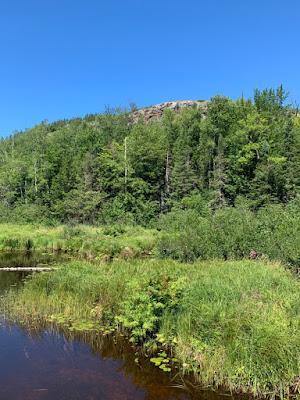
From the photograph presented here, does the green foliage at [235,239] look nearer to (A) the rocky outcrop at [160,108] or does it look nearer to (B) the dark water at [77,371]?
(B) the dark water at [77,371]

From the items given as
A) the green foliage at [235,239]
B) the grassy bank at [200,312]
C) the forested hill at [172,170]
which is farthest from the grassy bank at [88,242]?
the forested hill at [172,170]

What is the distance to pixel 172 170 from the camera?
194 feet

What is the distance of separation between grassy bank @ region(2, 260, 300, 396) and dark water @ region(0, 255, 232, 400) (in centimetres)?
43

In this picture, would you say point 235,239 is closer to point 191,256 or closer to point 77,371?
point 191,256

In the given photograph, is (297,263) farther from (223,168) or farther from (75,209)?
(75,209)

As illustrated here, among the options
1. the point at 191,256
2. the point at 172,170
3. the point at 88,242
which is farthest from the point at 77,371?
the point at 172,170

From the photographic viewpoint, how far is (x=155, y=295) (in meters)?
10.2

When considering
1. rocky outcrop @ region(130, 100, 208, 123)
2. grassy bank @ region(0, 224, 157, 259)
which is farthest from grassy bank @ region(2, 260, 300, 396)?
rocky outcrop @ region(130, 100, 208, 123)

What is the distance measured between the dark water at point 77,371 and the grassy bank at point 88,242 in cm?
1193

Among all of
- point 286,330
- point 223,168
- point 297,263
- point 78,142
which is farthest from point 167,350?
point 78,142

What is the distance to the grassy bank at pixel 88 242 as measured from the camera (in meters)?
26.0

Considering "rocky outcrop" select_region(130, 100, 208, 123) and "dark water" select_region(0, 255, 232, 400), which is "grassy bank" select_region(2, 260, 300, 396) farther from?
"rocky outcrop" select_region(130, 100, 208, 123)

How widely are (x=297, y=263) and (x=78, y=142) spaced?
64.0 metres

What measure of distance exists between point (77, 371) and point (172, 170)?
50.9 m
